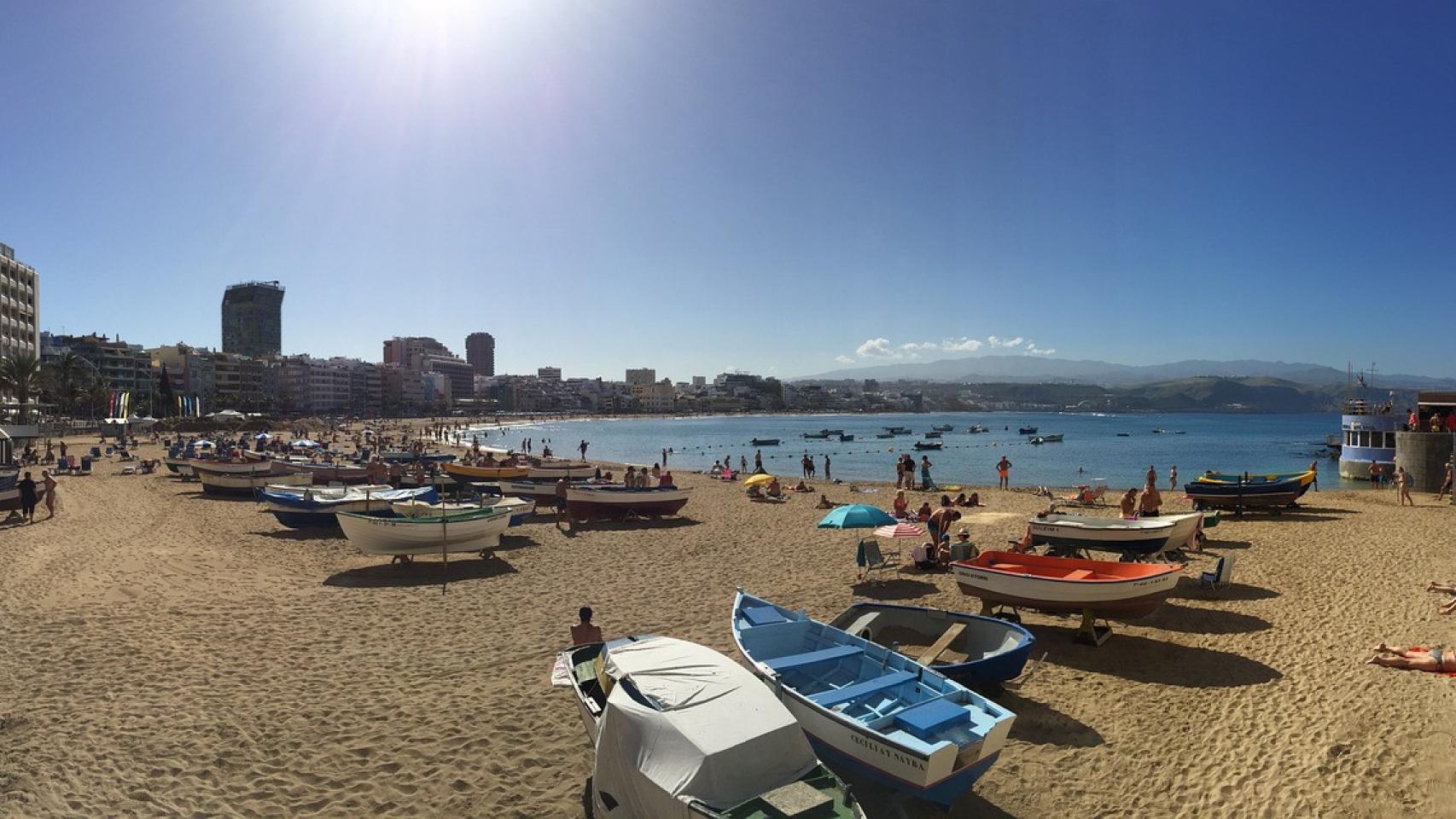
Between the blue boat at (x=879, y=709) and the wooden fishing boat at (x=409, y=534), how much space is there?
31.9 ft

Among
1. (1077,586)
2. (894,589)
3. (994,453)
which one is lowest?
(994,453)

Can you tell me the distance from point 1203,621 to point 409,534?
49.9ft

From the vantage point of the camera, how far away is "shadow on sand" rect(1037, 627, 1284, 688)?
368 inches

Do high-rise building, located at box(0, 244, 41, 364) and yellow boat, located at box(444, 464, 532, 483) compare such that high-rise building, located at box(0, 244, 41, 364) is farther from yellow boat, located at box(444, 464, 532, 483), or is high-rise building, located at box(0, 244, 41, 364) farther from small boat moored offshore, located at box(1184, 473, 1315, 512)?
small boat moored offshore, located at box(1184, 473, 1315, 512)

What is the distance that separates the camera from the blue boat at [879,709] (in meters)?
5.80

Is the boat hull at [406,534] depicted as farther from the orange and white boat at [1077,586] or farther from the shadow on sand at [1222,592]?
the shadow on sand at [1222,592]

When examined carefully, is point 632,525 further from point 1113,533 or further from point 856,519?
point 1113,533

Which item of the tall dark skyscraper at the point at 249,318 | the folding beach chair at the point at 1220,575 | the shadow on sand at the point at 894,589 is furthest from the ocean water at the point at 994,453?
the tall dark skyscraper at the point at 249,318

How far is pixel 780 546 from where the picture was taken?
18.6 m

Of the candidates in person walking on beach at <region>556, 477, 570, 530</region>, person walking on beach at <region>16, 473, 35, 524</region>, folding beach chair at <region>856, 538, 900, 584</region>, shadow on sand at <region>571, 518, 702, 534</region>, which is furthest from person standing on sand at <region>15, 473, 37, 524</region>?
folding beach chair at <region>856, 538, 900, 584</region>

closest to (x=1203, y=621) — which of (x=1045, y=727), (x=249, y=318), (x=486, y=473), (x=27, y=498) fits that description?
(x=1045, y=727)

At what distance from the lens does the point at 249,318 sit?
18750 centimetres

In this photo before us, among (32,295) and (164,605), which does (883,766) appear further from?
(32,295)

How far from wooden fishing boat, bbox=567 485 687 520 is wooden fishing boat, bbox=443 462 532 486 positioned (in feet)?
19.7
